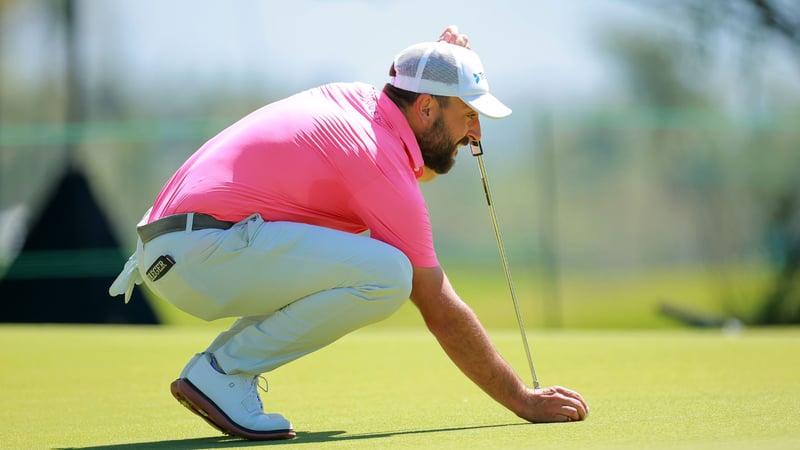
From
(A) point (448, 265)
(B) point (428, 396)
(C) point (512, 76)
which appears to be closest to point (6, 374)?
(B) point (428, 396)

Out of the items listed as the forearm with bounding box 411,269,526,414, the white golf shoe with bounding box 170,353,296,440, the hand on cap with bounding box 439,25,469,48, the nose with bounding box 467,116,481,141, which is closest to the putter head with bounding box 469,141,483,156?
the nose with bounding box 467,116,481,141

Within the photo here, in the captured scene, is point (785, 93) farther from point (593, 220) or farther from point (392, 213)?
point (392, 213)

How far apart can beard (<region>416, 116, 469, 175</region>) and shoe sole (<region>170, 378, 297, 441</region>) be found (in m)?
0.99

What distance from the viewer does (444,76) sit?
4172mm

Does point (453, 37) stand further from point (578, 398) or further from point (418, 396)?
point (418, 396)

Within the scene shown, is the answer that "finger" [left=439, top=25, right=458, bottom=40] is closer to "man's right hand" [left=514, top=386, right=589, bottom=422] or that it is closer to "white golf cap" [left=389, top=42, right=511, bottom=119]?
"white golf cap" [left=389, top=42, right=511, bottom=119]

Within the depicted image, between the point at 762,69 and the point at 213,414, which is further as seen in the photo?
the point at 762,69

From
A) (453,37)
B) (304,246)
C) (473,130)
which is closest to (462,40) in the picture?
(453,37)

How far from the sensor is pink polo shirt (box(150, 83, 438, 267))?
397 centimetres

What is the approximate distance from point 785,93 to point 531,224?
3.69 metres

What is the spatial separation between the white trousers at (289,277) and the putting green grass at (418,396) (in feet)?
1.00

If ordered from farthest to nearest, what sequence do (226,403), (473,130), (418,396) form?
(418,396)
(473,130)
(226,403)

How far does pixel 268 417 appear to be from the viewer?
3.97 metres

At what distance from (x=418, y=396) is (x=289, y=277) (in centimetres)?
144
